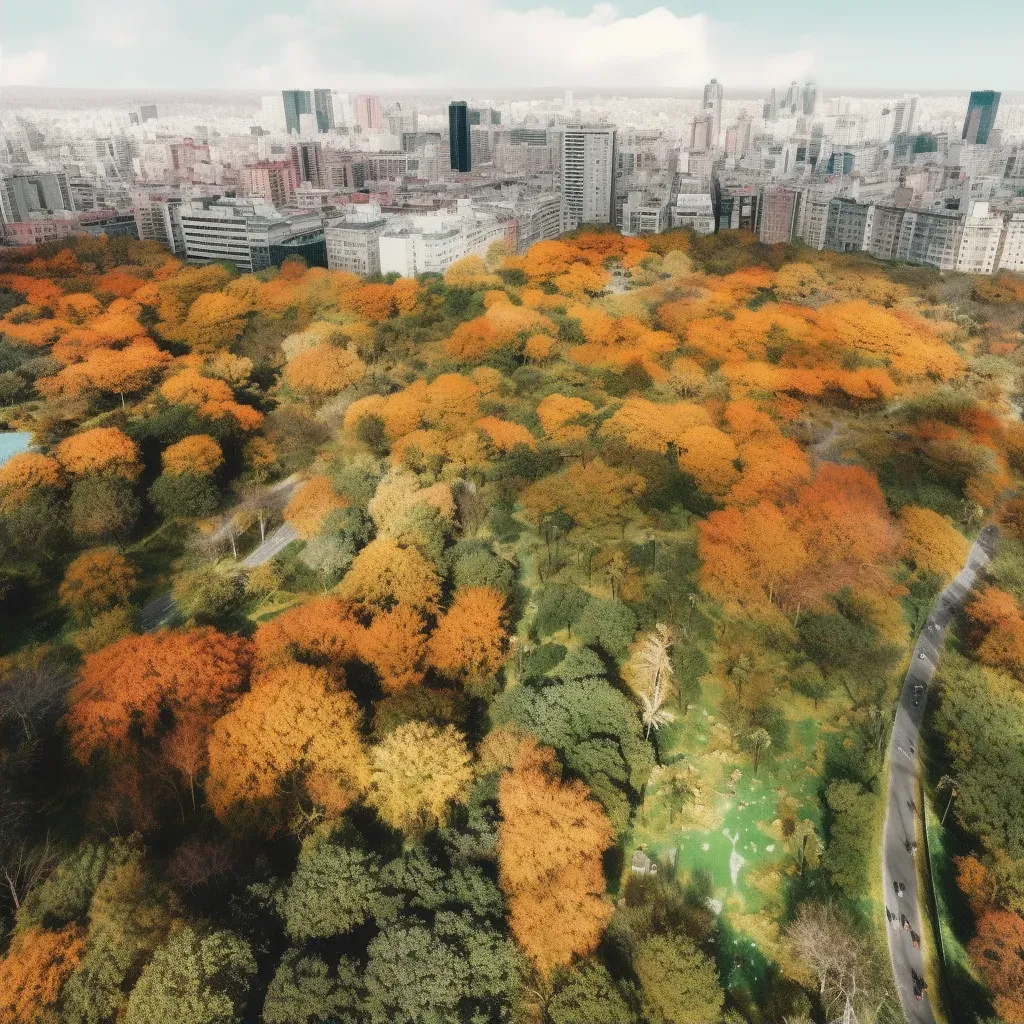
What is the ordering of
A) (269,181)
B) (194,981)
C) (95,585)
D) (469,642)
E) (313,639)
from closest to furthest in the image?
(194,981), (313,639), (469,642), (95,585), (269,181)

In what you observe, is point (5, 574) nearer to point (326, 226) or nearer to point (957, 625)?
point (957, 625)

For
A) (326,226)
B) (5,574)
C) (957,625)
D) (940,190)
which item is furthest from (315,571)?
(940,190)

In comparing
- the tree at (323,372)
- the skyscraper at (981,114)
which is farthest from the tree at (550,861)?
the skyscraper at (981,114)

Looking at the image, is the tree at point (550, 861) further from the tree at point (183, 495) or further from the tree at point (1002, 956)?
the tree at point (183, 495)

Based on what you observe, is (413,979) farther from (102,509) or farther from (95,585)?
(102,509)

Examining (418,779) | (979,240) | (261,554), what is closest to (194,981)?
(418,779)

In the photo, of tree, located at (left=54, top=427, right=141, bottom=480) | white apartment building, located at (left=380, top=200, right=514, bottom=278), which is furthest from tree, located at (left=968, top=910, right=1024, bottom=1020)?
white apartment building, located at (left=380, top=200, right=514, bottom=278)
